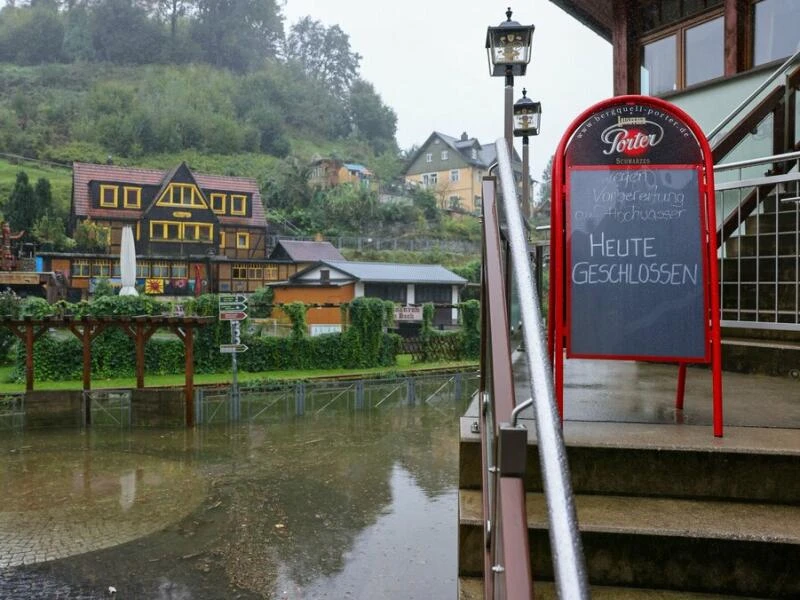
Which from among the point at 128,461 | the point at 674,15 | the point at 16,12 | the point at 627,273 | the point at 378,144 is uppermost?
the point at 16,12

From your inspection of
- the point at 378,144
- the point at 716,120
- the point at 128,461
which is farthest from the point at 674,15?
the point at 378,144

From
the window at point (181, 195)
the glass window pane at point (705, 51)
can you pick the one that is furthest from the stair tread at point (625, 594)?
the window at point (181, 195)

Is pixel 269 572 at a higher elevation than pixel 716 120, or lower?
lower

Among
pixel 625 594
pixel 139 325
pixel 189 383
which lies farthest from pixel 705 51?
pixel 139 325

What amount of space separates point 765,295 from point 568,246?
9.29 ft

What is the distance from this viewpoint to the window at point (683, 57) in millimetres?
7828

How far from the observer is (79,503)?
10.4m

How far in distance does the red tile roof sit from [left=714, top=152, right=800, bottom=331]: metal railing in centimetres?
4486

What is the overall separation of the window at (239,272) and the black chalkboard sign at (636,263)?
140 feet

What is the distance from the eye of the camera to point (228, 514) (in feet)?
31.9

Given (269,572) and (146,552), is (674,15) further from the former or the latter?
(146,552)

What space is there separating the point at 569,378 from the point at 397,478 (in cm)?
789

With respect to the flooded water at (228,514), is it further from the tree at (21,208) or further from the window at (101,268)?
the tree at (21,208)

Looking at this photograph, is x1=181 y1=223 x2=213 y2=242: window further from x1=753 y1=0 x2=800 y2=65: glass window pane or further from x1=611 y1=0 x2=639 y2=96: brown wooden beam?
x1=753 y1=0 x2=800 y2=65: glass window pane
